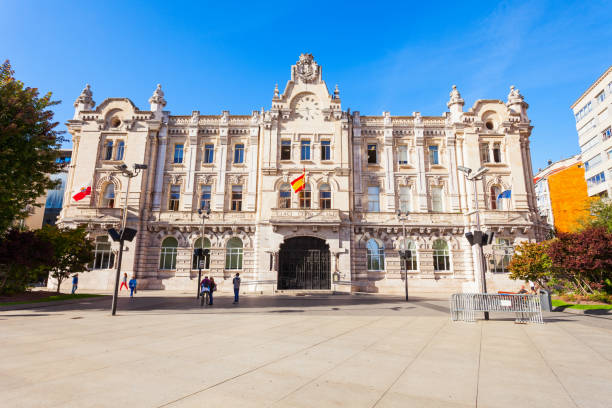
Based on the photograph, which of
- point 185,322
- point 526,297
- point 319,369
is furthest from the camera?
point 526,297

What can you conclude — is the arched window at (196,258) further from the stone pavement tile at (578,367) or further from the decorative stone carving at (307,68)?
the stone pavement tile at (578,367)

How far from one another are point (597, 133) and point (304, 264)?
143 ft

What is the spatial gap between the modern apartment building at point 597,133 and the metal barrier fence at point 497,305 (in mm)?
38895

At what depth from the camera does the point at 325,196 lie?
32.8m

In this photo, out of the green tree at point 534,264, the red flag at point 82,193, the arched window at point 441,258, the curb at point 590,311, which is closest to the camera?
the curb at point 590,311

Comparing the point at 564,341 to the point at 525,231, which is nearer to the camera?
the point at 564,341

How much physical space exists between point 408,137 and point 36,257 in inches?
1289

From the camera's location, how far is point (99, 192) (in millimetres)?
32906

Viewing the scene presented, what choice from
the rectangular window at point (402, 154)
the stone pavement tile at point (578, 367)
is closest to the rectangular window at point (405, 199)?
the rectangular window at point (402, 154)

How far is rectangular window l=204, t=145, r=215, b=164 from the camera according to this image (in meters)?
34.6

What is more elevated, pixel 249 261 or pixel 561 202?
pixel 561 202

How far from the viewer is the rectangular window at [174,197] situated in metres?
33.4

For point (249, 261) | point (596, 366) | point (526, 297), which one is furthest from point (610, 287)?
point (249, 261)

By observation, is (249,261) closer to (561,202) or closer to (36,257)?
(36,257)
